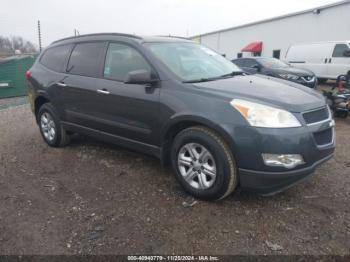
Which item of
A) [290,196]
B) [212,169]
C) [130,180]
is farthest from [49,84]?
[290,196]

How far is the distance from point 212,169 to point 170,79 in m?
1.11

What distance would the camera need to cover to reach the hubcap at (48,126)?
5.44 metres

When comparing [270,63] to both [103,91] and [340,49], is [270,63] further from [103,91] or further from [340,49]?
[103,91]

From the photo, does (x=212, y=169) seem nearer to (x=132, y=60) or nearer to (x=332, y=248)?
(x=332, y=248)

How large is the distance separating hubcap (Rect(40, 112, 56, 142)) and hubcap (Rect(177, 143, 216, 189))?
279 cm

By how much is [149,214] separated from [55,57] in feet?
11.2

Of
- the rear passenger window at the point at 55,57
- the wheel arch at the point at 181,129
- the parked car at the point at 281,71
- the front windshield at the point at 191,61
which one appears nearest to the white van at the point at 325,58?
the parked car at the point at 281,71

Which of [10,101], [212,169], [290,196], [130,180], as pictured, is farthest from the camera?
[10,101]

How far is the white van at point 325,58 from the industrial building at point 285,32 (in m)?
4.58

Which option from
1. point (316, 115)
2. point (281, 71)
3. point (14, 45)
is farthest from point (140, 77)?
point (14, 45)

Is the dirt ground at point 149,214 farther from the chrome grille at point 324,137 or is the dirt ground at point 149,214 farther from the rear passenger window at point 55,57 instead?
the rear passenger window at point 55,57

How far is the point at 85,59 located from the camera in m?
4.74

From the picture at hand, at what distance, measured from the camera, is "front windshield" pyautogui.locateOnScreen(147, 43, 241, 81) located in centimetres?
388

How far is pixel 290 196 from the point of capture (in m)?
3.58
